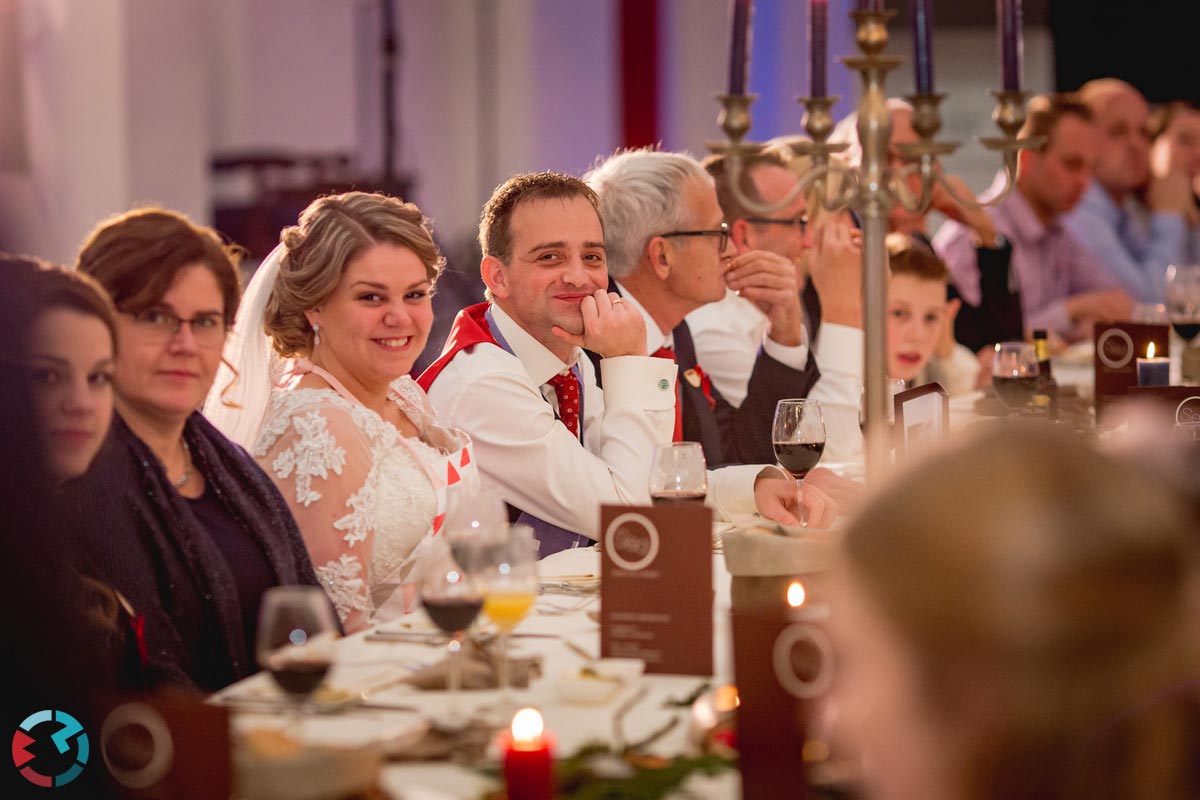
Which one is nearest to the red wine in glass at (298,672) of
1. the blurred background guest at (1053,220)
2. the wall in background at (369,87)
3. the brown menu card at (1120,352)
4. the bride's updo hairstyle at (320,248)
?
the bride's updo hairstyle at (320,248)

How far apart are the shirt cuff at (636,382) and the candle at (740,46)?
0.92m

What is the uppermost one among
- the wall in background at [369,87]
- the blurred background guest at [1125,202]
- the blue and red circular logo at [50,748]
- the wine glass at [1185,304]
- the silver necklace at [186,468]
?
the wall in background at [369,87]

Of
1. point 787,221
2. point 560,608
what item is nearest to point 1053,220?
point 787,221

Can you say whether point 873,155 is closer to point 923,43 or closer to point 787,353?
point 923,43

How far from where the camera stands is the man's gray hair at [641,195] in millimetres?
3293

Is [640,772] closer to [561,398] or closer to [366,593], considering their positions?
[366,593]

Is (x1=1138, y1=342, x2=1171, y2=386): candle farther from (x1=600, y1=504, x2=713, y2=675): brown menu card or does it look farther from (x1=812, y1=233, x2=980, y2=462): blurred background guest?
(x1=600, y1=504, x2=713, y2=675): brown menu card

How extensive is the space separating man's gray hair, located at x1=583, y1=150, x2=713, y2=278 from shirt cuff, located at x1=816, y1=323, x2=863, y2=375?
0.53m

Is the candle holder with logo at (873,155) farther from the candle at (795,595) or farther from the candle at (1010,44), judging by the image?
the candle at (795,595)

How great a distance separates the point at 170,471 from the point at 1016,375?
2056mm

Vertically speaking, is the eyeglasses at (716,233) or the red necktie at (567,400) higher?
the eyeglasses at (716,233)

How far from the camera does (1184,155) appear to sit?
6980mm

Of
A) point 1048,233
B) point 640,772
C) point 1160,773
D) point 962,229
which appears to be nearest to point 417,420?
point 640,772

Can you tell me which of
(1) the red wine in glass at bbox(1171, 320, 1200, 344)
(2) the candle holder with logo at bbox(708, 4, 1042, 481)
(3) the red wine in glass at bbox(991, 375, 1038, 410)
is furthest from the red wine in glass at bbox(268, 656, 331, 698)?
(1) the red wine in glass at bbox(1171, 320, 1200, 344)
